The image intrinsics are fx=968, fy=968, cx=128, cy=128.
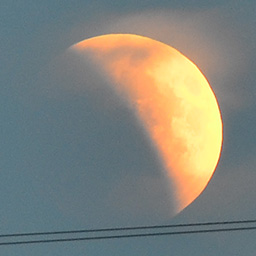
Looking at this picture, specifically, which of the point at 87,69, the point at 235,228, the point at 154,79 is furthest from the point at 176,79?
the point at 235,228

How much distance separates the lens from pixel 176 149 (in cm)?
599

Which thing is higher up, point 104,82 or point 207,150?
point 104,82

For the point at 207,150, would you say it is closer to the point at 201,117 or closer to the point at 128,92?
the point at 201,117

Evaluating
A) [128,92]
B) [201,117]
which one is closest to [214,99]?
[201,117]

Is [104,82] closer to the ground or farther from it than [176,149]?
farther from it

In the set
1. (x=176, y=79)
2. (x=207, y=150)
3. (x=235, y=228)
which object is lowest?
(x=235, y=228)

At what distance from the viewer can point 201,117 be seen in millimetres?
5957

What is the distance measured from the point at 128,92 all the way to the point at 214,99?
0.53 meters

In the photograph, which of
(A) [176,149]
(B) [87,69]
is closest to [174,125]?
(A) [176,149]

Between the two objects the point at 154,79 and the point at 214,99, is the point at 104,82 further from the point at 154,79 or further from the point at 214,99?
the point at 214,99

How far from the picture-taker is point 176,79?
5949mm

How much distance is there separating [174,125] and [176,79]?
0.28 m

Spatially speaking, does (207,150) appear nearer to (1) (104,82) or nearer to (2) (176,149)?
(2) (176,149)

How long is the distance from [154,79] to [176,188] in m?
0.68
